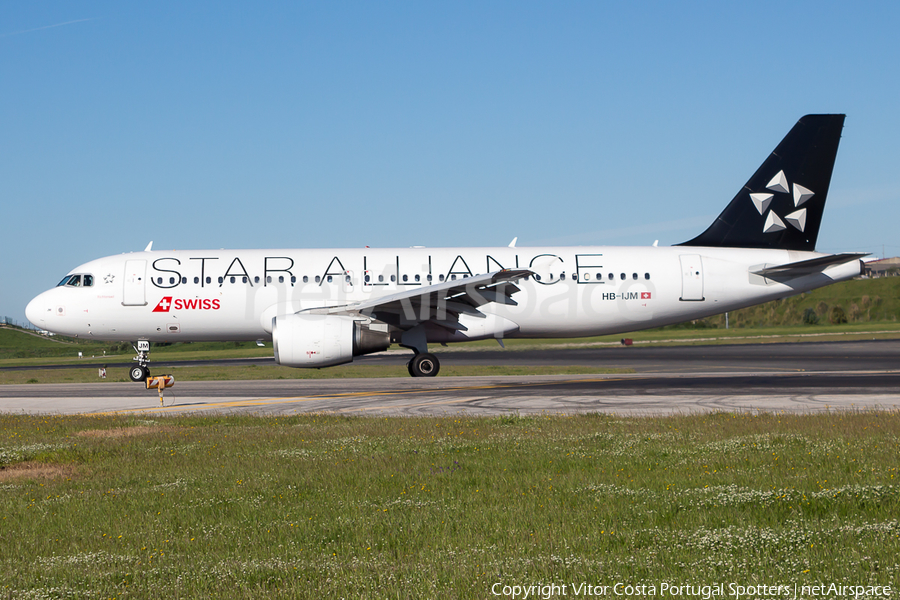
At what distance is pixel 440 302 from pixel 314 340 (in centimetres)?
402

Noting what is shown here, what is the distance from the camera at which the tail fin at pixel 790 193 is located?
25.7 metres

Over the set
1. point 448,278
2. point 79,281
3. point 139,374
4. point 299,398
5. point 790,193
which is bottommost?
point 299,398

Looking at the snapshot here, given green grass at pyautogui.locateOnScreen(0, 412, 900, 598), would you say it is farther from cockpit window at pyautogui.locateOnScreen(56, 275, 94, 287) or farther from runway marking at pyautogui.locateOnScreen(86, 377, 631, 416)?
cockpit window at pyautogui.locateOnScreen(56, 275, 94, 287)

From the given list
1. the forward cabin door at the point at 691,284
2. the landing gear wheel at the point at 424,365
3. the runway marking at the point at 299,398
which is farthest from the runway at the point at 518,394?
the forward cabin door at the point at 691,284

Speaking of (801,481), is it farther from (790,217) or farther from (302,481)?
(790,217)

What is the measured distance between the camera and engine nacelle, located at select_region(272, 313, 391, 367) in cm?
2198

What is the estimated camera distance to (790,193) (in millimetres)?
25828

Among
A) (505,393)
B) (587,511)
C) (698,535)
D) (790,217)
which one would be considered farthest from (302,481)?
(790,217)

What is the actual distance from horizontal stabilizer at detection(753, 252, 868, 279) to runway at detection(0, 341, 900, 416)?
331cm

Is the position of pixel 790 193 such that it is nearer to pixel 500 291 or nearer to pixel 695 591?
pixel 500 291

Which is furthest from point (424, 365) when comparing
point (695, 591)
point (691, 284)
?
point (695, 591)

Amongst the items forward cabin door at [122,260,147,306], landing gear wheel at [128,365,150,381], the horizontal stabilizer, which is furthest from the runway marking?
landing gear wheel at [128,365,150,381]

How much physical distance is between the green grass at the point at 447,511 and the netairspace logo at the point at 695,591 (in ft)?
0.41

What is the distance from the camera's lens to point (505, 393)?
20.6m
